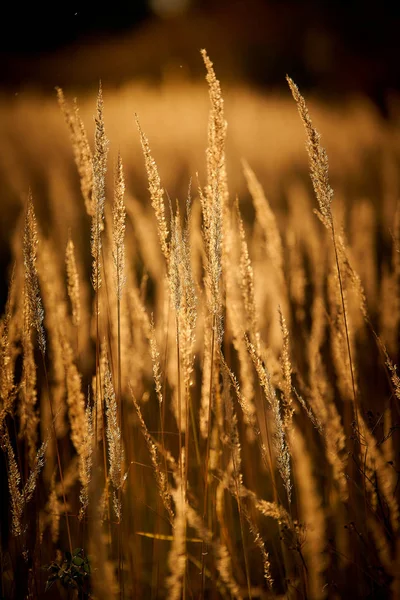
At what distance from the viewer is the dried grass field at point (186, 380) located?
108 cm

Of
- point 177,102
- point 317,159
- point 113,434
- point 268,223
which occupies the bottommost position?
point 113,434

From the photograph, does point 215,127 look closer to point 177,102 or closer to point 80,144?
point 80,144

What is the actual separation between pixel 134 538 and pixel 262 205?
1069 millimetres

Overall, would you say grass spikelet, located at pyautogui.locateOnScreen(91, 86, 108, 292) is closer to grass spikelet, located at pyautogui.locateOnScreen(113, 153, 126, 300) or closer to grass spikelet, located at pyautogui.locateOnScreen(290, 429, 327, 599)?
grass spikelet, located at pyautogui.locateOnScreen(113, 153, 126, 300)

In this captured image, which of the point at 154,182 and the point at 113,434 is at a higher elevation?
the point at 154,182

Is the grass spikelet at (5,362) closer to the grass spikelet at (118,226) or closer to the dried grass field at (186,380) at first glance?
the dried grass field at (186,380)

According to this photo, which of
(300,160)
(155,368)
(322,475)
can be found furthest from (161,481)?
(300,160)

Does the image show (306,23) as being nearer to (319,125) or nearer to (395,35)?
(395,35)

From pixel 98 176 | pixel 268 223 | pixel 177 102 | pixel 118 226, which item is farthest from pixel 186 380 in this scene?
pixel 177 102

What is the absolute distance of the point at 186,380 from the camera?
3.60 feet

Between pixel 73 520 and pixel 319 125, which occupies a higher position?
pixel 319 125

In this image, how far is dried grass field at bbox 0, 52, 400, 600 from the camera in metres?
1.08

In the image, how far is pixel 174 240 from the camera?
41.8 inches

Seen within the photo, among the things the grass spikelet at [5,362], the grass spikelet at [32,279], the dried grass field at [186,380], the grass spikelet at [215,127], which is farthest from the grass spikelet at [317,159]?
the grass spikelet at [5,362]
